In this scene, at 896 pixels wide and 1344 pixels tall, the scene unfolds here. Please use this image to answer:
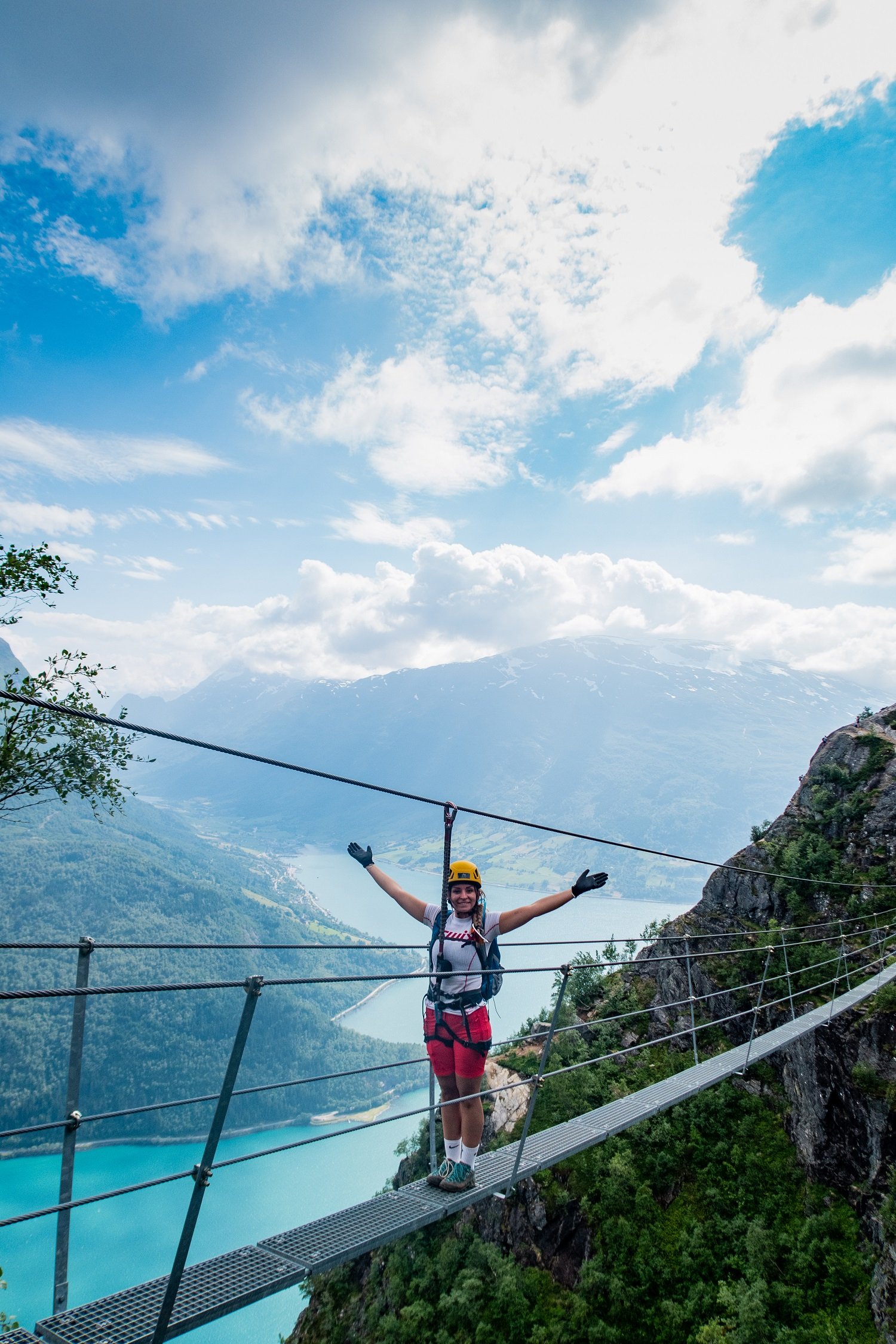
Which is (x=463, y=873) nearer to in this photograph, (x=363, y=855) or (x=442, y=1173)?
(x=363, y=855)

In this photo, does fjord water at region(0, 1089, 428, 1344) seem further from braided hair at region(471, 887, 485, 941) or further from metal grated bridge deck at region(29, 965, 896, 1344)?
braided hair at region(471, 887, 485, 941)

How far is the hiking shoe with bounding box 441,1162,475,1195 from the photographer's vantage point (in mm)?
4496

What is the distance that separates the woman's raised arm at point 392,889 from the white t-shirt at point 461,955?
9.6 inches

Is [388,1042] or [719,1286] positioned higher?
[719,1286]

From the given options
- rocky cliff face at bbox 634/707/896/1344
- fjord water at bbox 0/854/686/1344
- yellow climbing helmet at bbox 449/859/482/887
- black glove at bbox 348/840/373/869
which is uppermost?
black glove at bbox 348/840/373/869

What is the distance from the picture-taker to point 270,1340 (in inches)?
2122

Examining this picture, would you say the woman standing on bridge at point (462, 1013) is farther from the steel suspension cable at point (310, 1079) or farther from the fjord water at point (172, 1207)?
the fjord water at point (172, 1207)

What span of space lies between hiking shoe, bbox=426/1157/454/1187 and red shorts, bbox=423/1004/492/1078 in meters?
0.59

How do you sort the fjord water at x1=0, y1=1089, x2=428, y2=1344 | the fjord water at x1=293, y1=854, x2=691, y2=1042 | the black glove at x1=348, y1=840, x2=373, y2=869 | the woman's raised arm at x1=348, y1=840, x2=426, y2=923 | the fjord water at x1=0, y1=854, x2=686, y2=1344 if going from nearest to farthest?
1. the woman's raised arm at x1=348, y1=840, x2=426, y2=923
2. the black glove at x1=348, y1=840, x2=373, y2=869
3. the fjord water at x1=0, y1=1089, x2=428, y2=1344
4. the fjord water at x1=0, y1=854, x2=686, y2=1344
5. the fjord water at x1=293, y1=854, x2=691, y2=1042

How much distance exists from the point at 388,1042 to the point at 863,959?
4304 inches

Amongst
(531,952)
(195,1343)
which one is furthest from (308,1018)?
(531,952)

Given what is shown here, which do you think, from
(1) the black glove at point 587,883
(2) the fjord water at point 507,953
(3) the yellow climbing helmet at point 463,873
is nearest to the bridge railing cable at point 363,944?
(1) the black glove at point 587,883

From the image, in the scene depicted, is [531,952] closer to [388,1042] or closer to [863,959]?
[388,1042]

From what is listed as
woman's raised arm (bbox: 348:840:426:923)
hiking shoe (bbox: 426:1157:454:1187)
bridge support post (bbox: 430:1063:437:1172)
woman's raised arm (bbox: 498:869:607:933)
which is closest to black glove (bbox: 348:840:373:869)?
woman's raised arm (bbox: 348:840:426:923)
